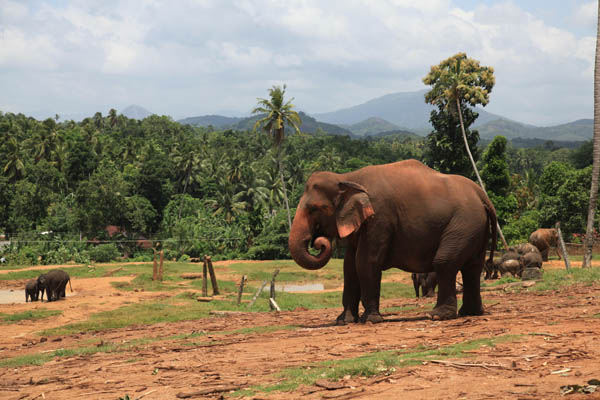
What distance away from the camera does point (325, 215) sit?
11.4 metres

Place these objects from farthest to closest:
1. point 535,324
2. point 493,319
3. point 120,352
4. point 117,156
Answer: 1. point 117,156
2. point 120,352
3. point 493,319
4. point 535,324

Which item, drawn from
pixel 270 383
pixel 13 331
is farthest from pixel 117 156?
pixel 270 383

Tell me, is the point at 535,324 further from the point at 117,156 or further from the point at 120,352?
the point at 117,156

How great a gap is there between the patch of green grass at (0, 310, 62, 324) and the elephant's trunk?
12.0 metres

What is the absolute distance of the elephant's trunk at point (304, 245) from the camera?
36.2ft

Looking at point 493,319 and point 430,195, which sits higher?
point 430,195

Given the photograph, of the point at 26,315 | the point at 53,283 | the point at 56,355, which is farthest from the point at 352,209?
the point at 53,283

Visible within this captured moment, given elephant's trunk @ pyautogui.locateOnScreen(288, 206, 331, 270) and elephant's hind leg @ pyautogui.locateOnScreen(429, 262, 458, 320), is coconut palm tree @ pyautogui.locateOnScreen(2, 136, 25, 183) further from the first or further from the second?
elephant's hind leg @ pyautogui.locateOnScreen(429, 262, 458, 320)

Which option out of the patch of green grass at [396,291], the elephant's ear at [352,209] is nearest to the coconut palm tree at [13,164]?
the patch of green grass at [396,291]

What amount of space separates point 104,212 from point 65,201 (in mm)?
6585

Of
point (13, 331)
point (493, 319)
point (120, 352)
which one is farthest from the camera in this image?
point (13, 331)

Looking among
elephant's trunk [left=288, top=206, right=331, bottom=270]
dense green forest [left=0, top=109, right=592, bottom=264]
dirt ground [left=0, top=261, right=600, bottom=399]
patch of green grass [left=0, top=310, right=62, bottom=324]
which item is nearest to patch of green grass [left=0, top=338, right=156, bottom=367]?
dirt ground [left=0, top=261, right=600, bottom=399]

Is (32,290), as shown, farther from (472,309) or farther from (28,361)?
(472,309)

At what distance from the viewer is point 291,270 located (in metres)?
39.1
